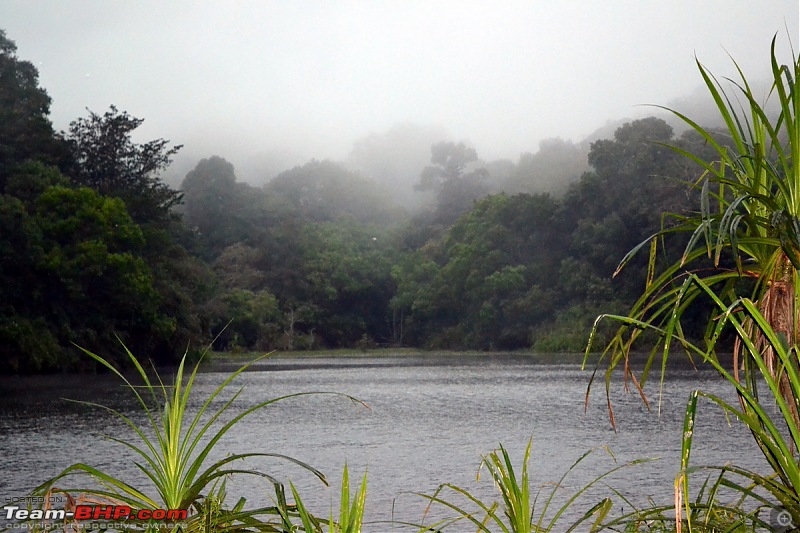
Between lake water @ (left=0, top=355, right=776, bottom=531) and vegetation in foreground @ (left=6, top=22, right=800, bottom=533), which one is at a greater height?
vegetation in foreground @ (left=6, top=22, right=800, bottom=533)

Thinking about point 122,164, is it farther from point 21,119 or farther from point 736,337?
point 736,337

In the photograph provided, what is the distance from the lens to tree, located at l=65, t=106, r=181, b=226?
121ft

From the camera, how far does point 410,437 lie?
1137cm

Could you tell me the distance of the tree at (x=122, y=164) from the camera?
36.9m

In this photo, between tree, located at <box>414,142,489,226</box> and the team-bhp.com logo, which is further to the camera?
tree, located at <box>414,142,489,226</box>

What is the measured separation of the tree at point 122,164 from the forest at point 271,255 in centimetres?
7

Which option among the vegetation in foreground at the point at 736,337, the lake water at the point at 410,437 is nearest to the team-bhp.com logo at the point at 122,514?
the vegetation in foreground at the point at 736,337

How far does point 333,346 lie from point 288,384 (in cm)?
3847

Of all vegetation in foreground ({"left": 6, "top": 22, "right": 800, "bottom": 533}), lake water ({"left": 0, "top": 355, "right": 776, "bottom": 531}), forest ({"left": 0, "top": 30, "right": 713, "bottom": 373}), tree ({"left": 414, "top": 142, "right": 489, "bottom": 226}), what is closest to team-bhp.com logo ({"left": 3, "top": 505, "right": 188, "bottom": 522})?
vegetation in foreground ({"left": 6, "top": 22, "right": 800, "bottom": 533})

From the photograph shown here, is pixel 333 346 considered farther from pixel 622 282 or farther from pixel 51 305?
pixel 51 305

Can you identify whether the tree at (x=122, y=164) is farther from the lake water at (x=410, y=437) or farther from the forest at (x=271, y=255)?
the lake water at (x=410, y=437)

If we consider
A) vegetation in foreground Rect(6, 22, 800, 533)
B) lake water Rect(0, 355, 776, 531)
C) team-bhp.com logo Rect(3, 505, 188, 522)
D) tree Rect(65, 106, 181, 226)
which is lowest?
lake water Rect(0, 355, 776, 531)

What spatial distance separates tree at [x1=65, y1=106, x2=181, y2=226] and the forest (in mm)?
73

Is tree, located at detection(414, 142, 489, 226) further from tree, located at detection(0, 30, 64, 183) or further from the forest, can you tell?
tree, located at detection(0, 30, 64, 183)
